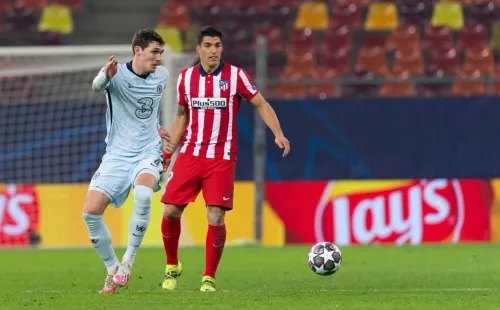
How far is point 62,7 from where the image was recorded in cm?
2044

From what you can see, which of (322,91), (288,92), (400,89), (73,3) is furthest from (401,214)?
(73,3)

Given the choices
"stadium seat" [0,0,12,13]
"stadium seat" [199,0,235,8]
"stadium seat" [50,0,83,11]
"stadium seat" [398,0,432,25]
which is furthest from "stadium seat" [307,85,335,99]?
"stadium seat" [0,0,12,13]

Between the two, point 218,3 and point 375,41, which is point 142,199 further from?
point 218,3

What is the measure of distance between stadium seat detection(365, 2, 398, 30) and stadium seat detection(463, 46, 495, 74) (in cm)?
181

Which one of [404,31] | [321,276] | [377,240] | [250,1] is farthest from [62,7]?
[321,276]

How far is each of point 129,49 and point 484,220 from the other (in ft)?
16.6

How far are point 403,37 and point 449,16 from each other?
1315 mm

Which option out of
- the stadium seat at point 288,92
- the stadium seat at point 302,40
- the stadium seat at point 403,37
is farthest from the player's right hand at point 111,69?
the stadium seat at point 403,37

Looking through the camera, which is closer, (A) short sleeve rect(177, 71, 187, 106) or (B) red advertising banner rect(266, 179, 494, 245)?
(A) short sleeve rect(177, 71, 187, 106)

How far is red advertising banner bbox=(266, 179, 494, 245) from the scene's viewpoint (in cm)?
1413

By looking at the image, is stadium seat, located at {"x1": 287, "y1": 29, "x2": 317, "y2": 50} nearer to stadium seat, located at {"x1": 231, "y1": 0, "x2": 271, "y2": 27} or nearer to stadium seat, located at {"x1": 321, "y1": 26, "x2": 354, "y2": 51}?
stadium seat, located at {"x1": 321, "y1": 26, "x2": 354, "y2": 51}

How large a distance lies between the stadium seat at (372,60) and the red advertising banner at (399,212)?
4863mm

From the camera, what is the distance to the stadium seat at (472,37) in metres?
19.1

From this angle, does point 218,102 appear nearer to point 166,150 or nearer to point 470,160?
point 166,150
